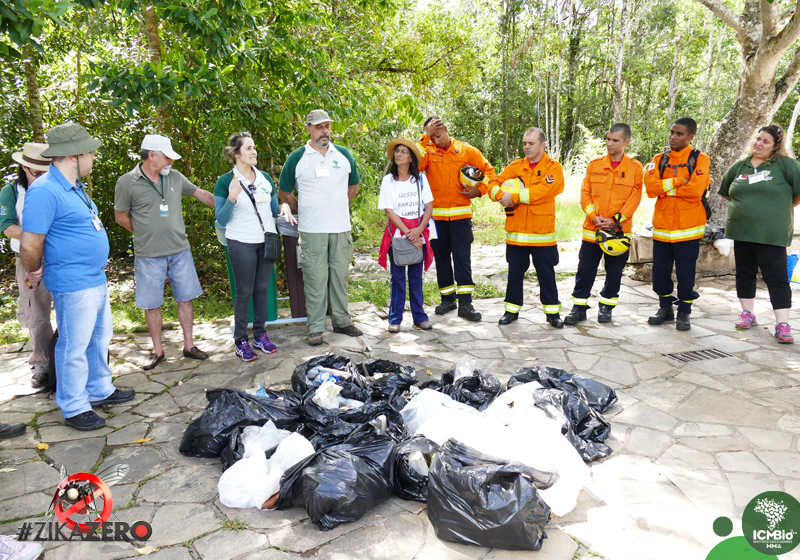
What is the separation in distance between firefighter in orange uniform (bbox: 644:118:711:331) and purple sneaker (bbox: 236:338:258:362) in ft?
13.8

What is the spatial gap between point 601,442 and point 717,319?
3.47m

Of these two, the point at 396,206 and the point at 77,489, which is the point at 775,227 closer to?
the point at 396,206

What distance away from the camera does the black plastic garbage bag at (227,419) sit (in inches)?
127

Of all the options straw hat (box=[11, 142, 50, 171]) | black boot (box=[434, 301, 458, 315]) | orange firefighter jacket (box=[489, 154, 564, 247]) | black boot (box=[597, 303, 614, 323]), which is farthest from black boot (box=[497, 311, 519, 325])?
straw hat (box=[11, 142, 50, 171])

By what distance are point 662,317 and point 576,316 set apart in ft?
2.99

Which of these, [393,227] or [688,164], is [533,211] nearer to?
[393,227]

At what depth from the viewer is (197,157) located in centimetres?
703

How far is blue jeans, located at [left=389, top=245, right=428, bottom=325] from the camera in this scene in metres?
5.57

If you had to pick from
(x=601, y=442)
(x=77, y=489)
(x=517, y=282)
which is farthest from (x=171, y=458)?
(x=517, y=282)

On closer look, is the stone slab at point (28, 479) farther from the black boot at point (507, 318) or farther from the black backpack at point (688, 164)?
the black backpack at point (688, 164)

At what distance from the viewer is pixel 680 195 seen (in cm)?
533

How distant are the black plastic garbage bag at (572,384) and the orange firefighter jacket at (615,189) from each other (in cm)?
220

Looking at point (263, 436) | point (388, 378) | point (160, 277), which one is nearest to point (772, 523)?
point (388, 378)

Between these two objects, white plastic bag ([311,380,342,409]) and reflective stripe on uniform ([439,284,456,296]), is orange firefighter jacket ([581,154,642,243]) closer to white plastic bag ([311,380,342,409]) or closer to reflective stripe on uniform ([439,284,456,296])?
reflective stripe on uniform ([439,284,456,296])
